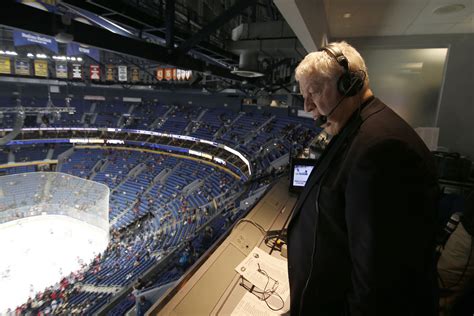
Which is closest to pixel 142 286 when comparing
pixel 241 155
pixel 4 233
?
pixel 241 155

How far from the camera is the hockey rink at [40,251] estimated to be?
9.81m

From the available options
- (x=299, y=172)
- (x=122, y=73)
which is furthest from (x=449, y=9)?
(x=122, y=73)

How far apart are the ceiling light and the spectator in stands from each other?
211 centimetres

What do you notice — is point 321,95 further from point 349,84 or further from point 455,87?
point 455,87

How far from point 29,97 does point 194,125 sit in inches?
545

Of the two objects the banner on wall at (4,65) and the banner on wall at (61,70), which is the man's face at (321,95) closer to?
the banner on wall at (4,65)

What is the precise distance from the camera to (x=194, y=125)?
2108 cm

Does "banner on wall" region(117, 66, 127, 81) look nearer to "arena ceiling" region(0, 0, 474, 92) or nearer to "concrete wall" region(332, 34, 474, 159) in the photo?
"arena ceiling" region(0, 0, 474, 92)

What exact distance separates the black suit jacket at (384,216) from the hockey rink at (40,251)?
11.8 m

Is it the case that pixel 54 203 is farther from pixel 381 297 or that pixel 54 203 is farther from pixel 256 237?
pixel 381 297

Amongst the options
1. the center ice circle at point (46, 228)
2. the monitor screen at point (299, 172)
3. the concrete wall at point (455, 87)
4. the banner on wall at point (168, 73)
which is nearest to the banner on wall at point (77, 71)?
the banner on wall at point (168, 73)

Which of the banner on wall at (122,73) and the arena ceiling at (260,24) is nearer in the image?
the arena ceiling at (260,24)

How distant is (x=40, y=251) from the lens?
11727mm

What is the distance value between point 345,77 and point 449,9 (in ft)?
7.61
